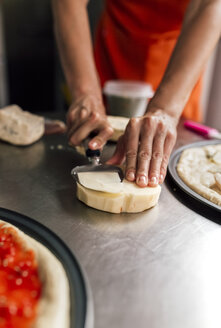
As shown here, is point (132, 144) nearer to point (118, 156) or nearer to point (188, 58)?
point (118, 156)

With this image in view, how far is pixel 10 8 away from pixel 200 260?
12.2 feet

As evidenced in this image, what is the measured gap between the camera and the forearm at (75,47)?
1518 mm

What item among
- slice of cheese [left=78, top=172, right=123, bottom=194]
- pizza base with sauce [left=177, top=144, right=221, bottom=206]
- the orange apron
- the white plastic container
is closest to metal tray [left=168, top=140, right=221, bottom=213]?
pizza base with sauce [left=177, top=144, right=221, bottom=206]

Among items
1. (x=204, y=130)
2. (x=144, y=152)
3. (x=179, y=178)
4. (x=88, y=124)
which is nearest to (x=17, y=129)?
(x=88, y=124)

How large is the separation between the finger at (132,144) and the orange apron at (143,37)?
3.24 ft

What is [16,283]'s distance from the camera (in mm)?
702

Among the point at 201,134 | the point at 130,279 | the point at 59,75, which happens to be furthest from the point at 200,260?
the point at 59,75

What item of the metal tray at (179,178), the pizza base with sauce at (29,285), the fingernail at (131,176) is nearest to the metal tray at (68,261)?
the pizza base with sauce at (29,285)

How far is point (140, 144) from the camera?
1124 millimetres

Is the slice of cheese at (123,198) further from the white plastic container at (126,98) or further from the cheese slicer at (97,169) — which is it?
the white plastic container at (126,98)

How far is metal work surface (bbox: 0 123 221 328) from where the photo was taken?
686 mm

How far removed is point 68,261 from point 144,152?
467 mm

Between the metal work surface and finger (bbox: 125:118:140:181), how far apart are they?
15 cm

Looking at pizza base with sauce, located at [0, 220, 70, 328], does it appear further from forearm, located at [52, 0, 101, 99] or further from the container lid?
the container lid
